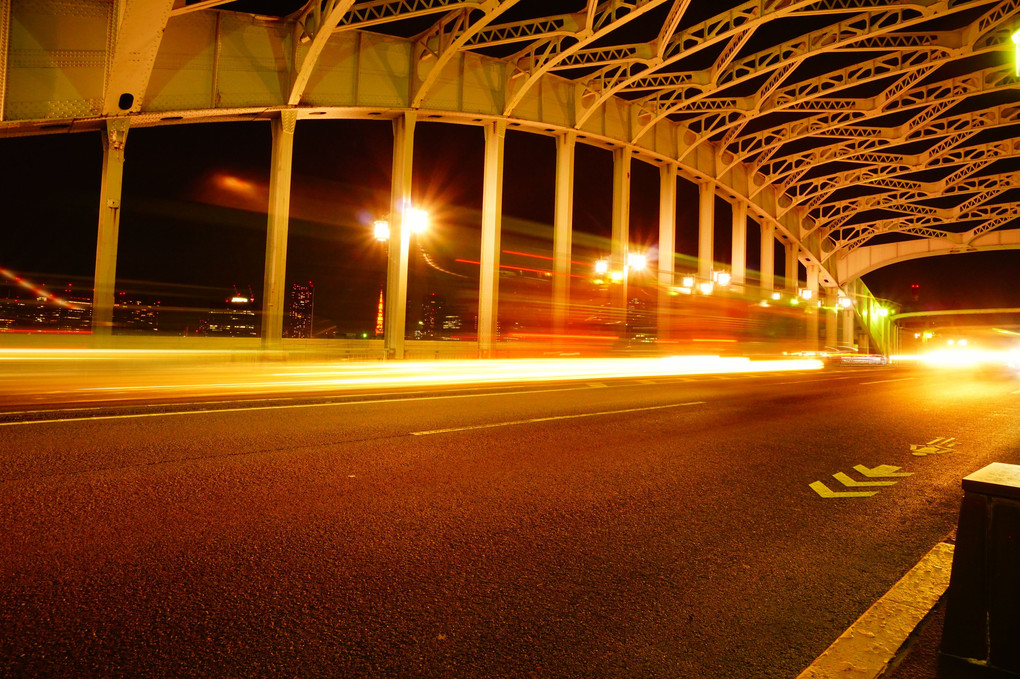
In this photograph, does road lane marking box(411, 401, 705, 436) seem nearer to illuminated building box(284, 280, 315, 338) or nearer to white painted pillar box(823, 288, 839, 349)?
illuminated building box(284, 280, 315, 338)

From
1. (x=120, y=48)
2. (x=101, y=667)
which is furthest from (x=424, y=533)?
(x=120, y=48)

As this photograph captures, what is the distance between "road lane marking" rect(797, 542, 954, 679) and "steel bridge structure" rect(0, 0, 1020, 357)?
1507cm

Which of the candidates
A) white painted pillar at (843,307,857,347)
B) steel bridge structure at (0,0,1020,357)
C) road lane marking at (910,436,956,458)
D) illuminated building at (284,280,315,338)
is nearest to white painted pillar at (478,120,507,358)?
steel bridge structure at (0,0,1020,357)

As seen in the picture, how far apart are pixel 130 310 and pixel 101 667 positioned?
1399 cm

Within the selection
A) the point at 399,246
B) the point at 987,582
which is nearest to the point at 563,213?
the point at 399,246

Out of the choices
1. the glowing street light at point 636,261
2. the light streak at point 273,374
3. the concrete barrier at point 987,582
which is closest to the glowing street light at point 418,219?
the light streak at point 273,374

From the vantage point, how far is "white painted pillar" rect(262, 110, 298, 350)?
19.1 meters

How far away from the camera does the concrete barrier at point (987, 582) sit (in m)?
2.09

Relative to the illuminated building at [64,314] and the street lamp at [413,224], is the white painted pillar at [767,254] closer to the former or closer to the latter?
the street lamp at [413,224]

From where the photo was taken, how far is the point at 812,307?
4038 cm

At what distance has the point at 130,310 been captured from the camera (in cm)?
1367

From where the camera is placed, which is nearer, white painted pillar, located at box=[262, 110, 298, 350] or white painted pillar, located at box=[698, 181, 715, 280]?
white painted pillar, located at box=[262, 110, 298, 350]

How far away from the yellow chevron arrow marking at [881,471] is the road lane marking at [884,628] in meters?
2.57

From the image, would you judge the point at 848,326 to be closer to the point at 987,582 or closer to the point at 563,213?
the point at 563,213
